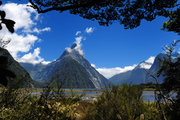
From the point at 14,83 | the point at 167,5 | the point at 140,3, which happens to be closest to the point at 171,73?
the point at 167,5

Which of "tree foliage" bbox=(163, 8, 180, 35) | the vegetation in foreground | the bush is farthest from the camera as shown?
"tree foliage" bbox=(163, 8, 180, 35)

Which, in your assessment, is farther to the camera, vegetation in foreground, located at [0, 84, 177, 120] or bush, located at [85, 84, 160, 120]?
vegetation in foreground, located at [0, 84, 177, 120]

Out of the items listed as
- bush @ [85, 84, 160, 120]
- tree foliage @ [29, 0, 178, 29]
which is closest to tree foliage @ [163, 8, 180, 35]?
tree foliage @ [29, 0, 178, 29]

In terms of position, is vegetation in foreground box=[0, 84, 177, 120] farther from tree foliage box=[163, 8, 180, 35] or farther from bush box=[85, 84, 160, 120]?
tree foliage box=[163, 8, 180, 35]

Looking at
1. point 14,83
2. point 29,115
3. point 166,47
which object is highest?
point 166,47

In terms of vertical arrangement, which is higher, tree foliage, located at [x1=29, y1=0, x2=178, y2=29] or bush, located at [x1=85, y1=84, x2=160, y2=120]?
tree foliage, located at [x1=29, y1=0, x2=178, y2=29]

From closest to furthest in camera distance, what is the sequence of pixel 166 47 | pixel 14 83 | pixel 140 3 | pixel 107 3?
pixel 14 83 → pixel 107 3 → pixel 140 3 → pixel 166 47

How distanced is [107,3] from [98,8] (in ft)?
1.29

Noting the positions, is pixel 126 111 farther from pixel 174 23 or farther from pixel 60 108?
pixel 174 23

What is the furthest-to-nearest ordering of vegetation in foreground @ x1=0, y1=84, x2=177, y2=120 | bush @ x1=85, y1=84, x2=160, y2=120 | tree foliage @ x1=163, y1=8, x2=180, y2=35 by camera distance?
tree foliage @ x1=163, y1=8, x2=180, y2=35, vegetation in foreground @ x1=0, y1=84, x2=177, y2=120, bush @ x1=85, y1=84, x2=160, y2=120

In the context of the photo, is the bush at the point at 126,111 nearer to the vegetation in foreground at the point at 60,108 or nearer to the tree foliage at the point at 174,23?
the vegetation in foreground at the point at 60,108

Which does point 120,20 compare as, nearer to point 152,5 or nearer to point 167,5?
point 152,5

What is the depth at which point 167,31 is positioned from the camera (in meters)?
7.39

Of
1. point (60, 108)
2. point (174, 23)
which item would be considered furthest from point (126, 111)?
point (174, 23)
